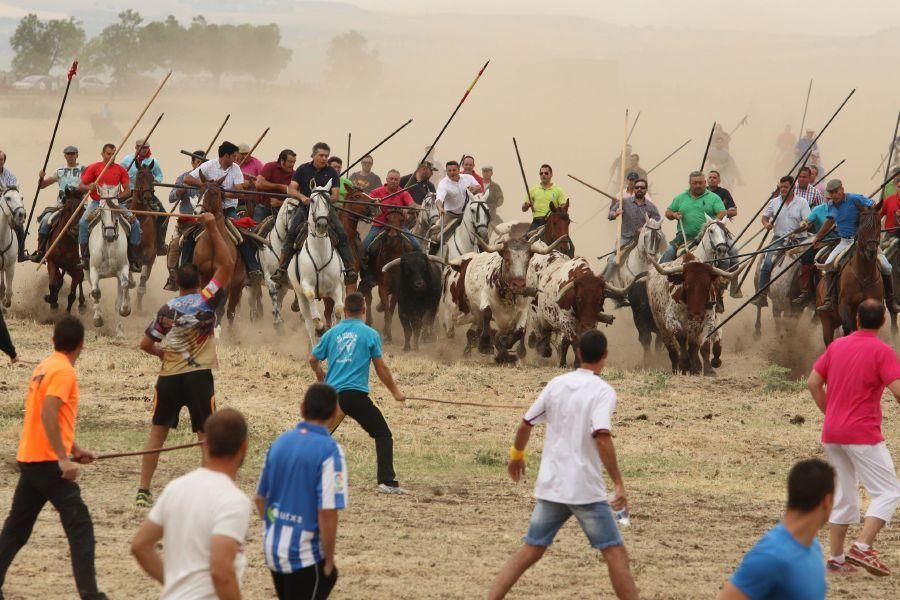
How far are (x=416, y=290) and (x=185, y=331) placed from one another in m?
12.6

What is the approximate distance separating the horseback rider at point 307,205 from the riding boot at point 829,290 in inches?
252

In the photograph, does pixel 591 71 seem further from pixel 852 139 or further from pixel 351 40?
pixel 852 139

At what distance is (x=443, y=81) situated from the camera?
10419 centimetres

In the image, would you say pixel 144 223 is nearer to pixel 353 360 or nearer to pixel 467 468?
pixel 467 468

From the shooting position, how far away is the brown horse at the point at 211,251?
17562mm

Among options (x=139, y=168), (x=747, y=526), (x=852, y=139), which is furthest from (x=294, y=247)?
(x=852, y=139)

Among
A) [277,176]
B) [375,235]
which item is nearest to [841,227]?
[375,235]

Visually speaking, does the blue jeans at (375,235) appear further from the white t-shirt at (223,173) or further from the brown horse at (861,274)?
the brown horse at (861,274)

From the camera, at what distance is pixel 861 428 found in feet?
33.3

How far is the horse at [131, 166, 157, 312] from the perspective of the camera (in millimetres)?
A: 23359

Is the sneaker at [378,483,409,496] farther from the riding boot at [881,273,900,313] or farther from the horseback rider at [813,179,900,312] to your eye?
the riding boot at [881,273,900,313]

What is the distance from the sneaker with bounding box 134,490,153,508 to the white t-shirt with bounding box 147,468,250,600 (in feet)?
18.0

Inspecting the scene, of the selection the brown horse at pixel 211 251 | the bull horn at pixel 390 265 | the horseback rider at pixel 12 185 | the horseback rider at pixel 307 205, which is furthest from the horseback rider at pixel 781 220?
the horseback rider at pixel 12 185

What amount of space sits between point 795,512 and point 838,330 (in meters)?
17.7
